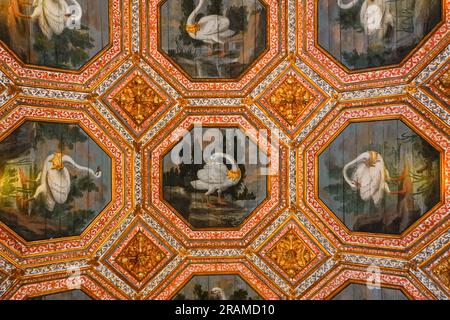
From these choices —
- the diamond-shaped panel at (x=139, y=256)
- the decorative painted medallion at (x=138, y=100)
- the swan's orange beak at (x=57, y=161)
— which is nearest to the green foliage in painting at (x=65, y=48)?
the decorative painted medallion at (x=138, y=100)

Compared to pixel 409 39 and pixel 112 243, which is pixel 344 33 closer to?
pixel 409 39

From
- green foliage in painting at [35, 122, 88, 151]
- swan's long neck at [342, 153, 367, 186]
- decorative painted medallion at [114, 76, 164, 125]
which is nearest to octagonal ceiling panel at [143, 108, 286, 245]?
decorative painted medallion at [114, 76, 164, 125]

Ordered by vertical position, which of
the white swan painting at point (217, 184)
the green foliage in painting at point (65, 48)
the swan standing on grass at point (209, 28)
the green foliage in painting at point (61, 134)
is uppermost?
the swan standing on grass at point (209, 28)

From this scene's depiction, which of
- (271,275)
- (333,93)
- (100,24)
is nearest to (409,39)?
(333,93)

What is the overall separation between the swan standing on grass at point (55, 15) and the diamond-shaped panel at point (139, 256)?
145 inches

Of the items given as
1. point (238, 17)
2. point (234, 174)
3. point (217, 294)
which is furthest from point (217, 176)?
point (238, 17)

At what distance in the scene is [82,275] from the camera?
271 inches

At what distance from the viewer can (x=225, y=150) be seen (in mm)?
7230

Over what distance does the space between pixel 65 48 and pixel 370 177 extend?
570cm

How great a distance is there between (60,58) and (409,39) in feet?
19.1

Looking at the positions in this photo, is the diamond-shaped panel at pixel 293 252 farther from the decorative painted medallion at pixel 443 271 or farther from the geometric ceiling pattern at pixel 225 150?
the decorative painted medallion at pixel 443 271

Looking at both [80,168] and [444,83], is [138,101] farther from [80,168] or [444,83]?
[444,83]

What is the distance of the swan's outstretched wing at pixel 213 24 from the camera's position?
7027 millimetres

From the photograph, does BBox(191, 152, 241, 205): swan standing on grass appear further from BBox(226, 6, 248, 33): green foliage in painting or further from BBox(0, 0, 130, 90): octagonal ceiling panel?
BBox(0, 0, 130, 90): octagonal ceiling panel
